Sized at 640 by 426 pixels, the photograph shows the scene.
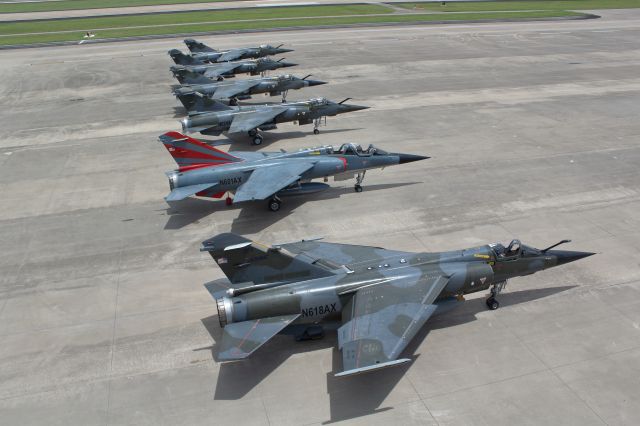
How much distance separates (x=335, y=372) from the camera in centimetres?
1352

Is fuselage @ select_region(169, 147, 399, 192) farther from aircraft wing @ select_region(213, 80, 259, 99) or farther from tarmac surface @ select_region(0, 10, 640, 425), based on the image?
aircraft wing @ select_region(213, 80, 259, 99)

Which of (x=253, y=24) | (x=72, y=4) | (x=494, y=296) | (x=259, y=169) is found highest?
(x=253, y=24)

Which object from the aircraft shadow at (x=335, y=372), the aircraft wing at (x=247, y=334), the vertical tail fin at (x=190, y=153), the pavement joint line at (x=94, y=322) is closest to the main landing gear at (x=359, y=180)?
the vertical tail fin at (x=190, y=153)

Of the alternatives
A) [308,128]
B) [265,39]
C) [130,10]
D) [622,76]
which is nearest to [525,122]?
[308,128]

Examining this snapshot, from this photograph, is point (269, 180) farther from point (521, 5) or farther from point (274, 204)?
point (521, 5)

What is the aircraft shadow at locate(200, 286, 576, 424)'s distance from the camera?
12594 millimetres

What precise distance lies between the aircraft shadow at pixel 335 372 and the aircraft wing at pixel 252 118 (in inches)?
630

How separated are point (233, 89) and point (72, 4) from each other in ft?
296

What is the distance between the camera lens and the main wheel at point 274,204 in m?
22.6

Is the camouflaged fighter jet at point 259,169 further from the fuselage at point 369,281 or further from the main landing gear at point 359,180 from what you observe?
the fuselage at point 369,281

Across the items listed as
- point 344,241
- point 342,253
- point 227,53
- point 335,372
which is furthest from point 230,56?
point 335,372

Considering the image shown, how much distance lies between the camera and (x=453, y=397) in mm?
12625

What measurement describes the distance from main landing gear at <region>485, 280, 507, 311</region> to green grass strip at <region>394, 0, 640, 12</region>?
80177mm

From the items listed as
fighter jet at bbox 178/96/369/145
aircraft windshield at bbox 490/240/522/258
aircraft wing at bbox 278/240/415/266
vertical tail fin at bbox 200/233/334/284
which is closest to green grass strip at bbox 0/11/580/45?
fighter jet at bbox 178/96/369/145
